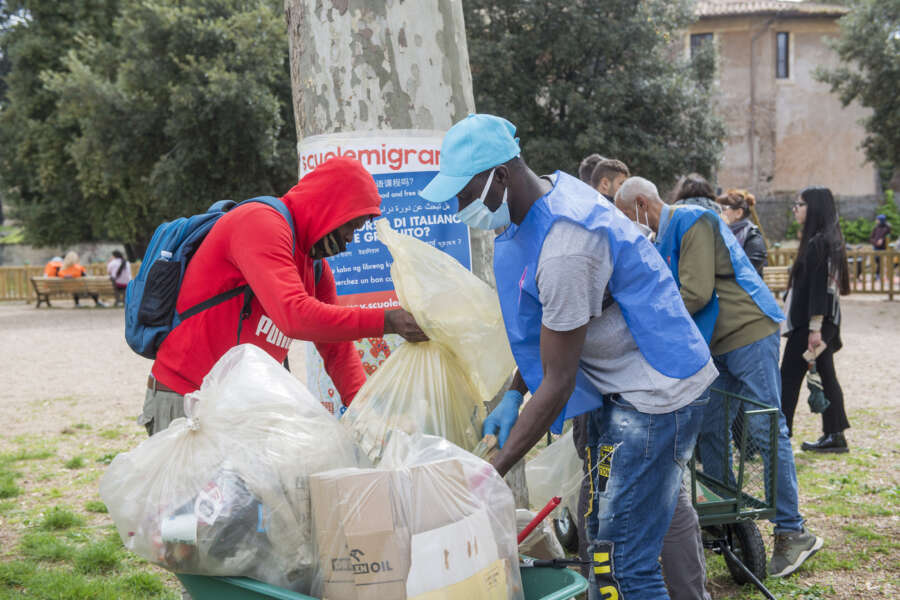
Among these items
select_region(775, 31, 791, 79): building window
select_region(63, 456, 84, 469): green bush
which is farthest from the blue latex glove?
select_region(775, 31, 791, 79): building window

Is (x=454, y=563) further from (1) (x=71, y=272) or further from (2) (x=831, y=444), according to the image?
(1) (x=71, y=272)

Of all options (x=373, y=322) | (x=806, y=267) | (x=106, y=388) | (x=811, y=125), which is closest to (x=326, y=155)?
(x=373, y=322)

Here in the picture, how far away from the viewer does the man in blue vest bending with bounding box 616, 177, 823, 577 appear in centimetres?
410

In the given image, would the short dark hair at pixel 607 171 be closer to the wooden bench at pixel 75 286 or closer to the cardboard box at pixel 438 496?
the cardboard box at pixel 438 496

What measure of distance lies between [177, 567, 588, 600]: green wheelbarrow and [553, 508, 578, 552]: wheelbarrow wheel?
99.4 inches

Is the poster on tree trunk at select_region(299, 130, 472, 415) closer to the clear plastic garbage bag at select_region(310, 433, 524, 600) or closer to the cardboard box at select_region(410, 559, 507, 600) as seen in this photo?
the clear plastic garbage bag at select_region(310, 433, 524, 600)

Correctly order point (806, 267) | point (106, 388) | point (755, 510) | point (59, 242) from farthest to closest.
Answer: point (59, 242) → point (106, 388) → point (806, 267) → point (755, 510)

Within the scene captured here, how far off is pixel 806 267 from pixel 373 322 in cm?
413

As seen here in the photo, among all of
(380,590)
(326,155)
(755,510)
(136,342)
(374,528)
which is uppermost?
(326,155)

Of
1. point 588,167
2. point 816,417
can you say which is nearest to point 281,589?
point 588,167

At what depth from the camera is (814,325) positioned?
5906 mm

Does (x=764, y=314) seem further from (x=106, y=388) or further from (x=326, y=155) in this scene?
(x=106, y=388)

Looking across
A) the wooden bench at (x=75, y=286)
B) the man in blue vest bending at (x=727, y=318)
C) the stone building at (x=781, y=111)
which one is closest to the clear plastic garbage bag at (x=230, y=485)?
the man in blue vest bending at (x=727, y=318)

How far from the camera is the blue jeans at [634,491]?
2453mm
